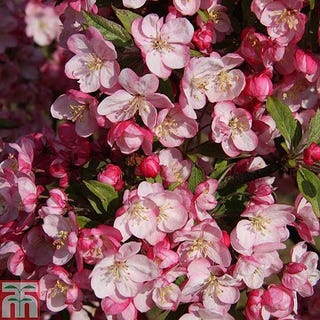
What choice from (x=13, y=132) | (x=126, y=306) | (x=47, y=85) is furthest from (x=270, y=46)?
(x=47, y=85)

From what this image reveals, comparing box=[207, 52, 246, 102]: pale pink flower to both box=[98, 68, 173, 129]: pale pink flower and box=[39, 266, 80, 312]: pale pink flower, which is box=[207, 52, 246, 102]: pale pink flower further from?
box=[39, 266, 80, 312]: pale pink flower

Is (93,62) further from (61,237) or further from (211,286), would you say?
(211,286)

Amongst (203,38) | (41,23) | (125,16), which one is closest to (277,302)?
(203,38)

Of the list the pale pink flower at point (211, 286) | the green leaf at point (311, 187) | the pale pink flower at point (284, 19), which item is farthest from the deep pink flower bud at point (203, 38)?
the pale pink flower at point (211, 286)

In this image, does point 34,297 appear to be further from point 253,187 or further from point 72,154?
point 253,187

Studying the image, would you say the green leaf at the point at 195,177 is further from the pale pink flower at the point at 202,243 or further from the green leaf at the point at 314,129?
the green leaf at the point at 314,129

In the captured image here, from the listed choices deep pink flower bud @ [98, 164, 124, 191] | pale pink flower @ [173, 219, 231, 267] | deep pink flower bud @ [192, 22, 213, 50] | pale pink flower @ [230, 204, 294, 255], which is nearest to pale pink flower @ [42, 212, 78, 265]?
deep pink flower bud @ [98, 164, 124, 191]

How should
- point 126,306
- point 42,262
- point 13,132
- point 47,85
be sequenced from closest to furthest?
point 126,306 → point 42,262 → point 13,132 → point 47,85
